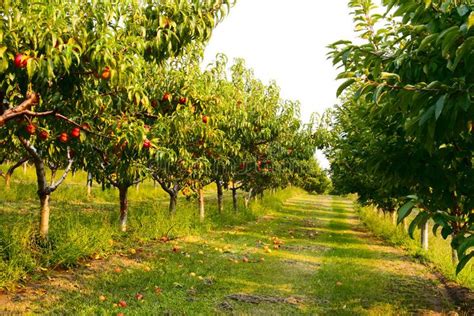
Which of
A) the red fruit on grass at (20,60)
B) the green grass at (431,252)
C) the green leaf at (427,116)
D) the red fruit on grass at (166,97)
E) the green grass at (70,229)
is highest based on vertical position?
the red fruit on grass at (166,97)

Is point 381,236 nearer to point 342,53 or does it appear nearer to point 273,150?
point 273,150

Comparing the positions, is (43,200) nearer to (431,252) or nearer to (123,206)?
(123,206)

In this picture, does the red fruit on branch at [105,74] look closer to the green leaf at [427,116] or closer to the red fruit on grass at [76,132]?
the red fruit on grass at [76,132]

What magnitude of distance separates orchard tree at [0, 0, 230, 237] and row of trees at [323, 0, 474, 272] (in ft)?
7.15

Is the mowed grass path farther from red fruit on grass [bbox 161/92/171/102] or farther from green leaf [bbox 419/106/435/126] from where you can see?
green leaf [bbox 419/106/435/126]

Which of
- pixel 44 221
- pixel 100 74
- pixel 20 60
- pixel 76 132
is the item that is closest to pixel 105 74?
pixel 100 74

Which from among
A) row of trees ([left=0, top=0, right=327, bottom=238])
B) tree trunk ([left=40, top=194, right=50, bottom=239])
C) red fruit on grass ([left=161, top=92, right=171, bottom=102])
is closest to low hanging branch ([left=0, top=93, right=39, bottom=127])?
row of trees ([left=0, top=0, right=327, bottom=238])

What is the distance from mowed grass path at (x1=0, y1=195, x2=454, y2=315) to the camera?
6328 mm

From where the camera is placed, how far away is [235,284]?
8086 mm

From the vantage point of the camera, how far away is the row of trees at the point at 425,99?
2184mm

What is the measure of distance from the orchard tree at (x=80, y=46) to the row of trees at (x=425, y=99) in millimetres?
2178

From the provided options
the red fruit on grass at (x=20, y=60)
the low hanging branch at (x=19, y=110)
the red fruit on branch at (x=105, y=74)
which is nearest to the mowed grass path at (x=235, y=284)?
the low hanging branch at (x=19, y=110)

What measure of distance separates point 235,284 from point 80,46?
5.56 metres

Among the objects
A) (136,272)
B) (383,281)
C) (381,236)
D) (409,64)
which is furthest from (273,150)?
(409,64)
